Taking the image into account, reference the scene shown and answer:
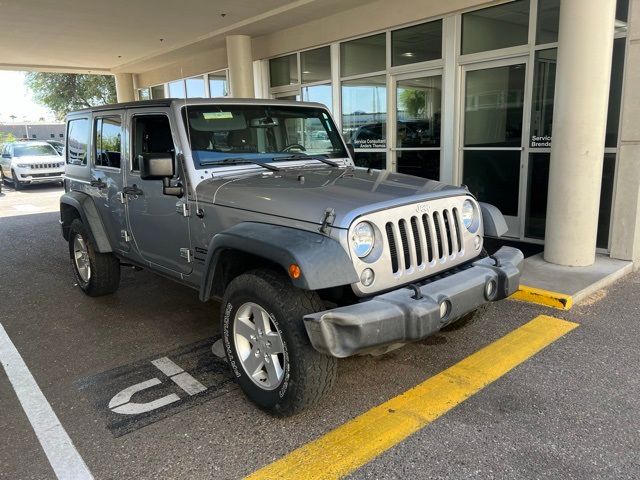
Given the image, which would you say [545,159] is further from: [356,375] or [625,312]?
[356,375]

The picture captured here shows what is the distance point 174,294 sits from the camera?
225 inches

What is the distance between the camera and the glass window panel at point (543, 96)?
6.77 m

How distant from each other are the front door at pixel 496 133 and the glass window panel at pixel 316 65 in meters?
3.33

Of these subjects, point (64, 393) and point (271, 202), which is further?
point (64, 393)

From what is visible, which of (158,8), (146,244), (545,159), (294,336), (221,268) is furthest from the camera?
(158,8)

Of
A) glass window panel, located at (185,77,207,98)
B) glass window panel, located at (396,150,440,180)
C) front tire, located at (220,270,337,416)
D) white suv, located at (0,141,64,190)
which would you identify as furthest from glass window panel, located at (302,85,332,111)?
white suv, located at (0,141,64,190)

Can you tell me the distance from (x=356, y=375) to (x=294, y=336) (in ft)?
3.37

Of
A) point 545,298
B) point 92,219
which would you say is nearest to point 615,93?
point 545,298

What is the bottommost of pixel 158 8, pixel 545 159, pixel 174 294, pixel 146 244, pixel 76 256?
pixel 174 294

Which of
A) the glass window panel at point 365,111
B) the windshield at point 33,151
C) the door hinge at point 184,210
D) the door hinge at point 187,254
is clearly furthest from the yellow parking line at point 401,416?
the windshield at point 33,151

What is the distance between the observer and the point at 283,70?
37.4 feet

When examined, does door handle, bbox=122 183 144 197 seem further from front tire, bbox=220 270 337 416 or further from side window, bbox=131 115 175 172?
front tire, bbox=220 270 337 416

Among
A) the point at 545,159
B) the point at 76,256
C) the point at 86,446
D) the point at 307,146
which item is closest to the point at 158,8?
the point at 76,256

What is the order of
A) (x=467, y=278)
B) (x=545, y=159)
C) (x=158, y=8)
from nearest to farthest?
(x=467, y=278) < (x=545, y=159) < (x=158, y=8)
